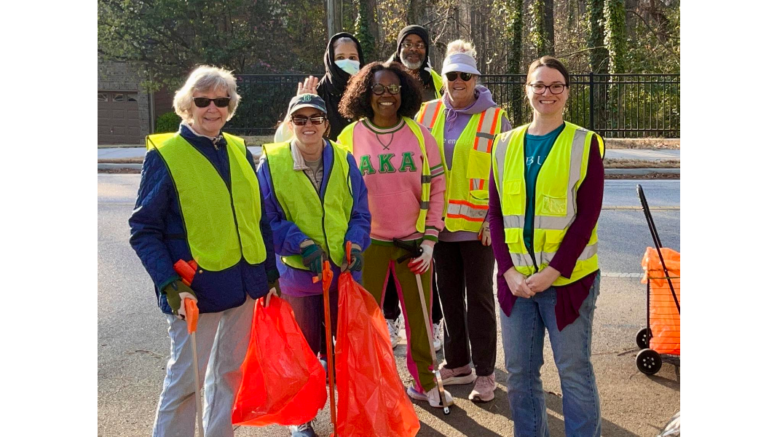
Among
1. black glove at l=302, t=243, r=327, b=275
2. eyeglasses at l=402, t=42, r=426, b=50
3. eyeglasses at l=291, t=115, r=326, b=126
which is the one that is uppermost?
eyeglasses at l=402, t=42, r=426, b=50

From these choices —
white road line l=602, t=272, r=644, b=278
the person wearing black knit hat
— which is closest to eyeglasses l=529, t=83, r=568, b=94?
the person wearing black knit hat

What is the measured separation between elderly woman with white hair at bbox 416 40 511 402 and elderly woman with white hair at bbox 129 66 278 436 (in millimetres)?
1400

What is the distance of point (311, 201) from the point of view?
3.84 meters

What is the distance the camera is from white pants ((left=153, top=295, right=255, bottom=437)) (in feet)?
10.7

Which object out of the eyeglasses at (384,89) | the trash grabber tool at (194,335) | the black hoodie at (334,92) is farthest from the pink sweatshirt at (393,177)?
the trash grabber tool at (194,335)

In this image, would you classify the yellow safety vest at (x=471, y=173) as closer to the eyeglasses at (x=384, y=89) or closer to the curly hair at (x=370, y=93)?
the curly hair at (x=370, y=93)

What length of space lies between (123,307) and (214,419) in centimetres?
343

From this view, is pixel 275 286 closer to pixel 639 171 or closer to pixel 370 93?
pixel 370 93

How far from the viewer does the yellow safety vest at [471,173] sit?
14.6 feet

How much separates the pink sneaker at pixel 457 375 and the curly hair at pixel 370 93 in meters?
1.63

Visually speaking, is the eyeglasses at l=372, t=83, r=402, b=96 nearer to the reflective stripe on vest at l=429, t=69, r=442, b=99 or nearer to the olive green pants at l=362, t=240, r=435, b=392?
the olive green pants at l=362, t=240, r=435, b=392

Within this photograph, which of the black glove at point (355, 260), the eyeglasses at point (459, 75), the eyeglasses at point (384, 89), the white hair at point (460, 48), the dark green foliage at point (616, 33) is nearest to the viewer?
the black glove at point (355, 260)

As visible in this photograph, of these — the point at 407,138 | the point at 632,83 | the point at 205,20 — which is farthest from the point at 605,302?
the point at 205,20

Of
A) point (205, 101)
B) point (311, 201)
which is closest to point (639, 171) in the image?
point (311, 201)
